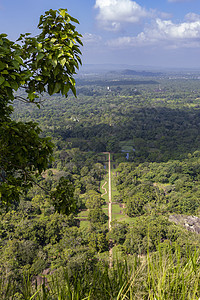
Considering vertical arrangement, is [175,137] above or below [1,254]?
above

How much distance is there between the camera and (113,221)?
26.1 meters

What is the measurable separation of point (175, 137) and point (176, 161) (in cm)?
2173

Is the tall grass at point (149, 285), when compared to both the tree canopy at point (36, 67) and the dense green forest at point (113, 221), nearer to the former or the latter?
the dense green forest at point (113, 221)

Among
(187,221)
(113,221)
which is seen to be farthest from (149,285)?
(187,221)

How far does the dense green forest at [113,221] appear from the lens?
9.57 feet

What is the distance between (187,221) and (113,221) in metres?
9.35

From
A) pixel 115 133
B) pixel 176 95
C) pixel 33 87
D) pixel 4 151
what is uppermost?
pixel 176 95

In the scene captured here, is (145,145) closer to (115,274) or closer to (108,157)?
(108,157)

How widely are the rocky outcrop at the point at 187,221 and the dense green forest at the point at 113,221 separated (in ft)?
0.43

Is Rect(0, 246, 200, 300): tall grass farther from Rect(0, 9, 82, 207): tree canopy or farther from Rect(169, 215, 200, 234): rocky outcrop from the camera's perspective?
Rect(169, 215, 200, 234): rocky outcrop

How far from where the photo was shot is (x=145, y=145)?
61.7m

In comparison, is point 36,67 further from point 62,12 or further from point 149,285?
point 149,285

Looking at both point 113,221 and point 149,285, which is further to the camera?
point 113,221


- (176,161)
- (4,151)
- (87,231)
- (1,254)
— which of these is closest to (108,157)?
(176,161)
